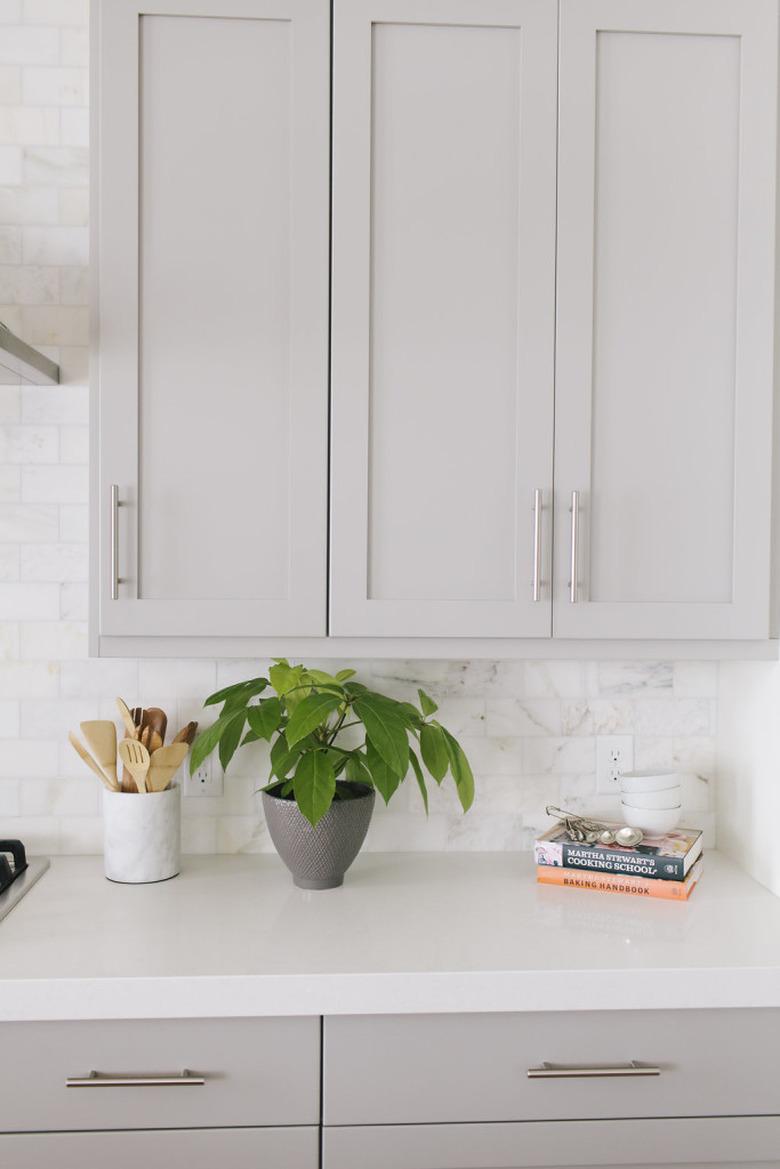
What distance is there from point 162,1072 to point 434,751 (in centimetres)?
66

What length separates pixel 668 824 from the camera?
1802 mm

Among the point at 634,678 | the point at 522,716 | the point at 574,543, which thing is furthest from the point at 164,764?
the point at 634,678

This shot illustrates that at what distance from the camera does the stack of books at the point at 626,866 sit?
5.46 ft

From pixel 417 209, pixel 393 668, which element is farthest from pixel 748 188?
pixel 393 668

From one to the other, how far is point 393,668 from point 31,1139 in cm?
102

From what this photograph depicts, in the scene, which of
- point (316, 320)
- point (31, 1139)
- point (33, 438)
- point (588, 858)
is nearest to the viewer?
point (31, 1139)

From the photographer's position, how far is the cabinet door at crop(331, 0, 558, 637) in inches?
61.9

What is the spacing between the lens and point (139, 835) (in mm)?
1706

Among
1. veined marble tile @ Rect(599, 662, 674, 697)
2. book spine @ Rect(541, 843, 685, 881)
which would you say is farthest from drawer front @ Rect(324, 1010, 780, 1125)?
veined marble tile @ Rect(599, 662, 674, 697)

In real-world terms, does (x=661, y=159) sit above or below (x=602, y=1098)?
above

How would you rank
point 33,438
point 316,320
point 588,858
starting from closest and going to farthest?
point 316,320 → point 588,858 → point 33,438

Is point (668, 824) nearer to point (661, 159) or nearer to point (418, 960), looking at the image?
point (418, 960)

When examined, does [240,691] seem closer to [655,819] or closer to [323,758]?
[323,758]

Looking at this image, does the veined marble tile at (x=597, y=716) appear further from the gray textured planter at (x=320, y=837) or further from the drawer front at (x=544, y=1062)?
the drawer front at (x=544, y=1062)
